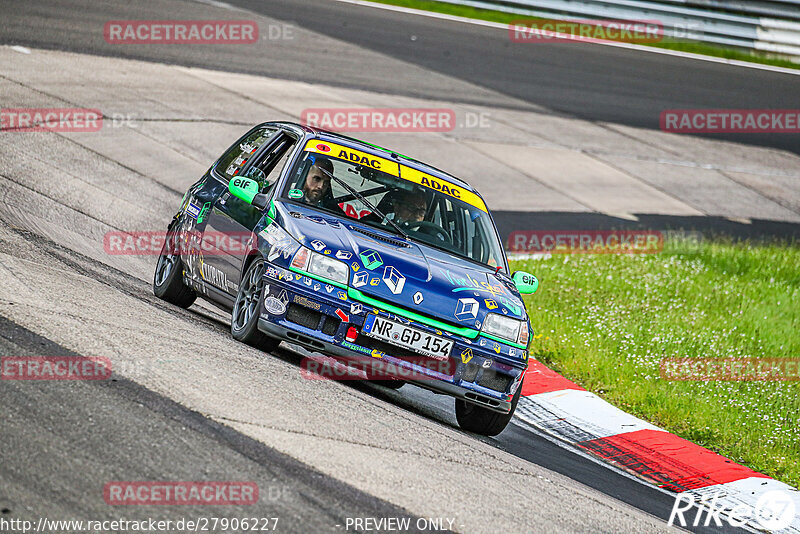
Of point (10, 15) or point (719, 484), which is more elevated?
point (10, 15)

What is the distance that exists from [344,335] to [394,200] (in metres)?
1.53

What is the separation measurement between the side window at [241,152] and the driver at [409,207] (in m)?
1.33

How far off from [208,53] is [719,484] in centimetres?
1446

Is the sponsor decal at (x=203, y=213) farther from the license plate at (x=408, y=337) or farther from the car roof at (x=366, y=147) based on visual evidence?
the license plate at (x=408, y=337)

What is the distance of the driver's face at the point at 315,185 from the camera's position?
7.38 m

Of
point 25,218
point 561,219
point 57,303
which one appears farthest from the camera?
point 561,219

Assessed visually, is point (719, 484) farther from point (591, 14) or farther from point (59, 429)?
point (591, 14)

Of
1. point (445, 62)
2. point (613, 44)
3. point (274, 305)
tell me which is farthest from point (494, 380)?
point (613, 44)

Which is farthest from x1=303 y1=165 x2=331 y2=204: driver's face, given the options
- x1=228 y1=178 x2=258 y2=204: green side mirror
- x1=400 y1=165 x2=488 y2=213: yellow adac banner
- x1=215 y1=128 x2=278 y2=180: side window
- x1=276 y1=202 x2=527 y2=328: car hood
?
x1=215 y1=128 x2=278 y2=180: side window

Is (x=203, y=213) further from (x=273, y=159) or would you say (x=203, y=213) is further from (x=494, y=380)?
(x=494, y=380)

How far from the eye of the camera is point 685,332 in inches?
408

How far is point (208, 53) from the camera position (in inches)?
765

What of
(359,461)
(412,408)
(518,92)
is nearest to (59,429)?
(359,461)

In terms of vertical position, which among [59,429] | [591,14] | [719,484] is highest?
A: [591,14]
